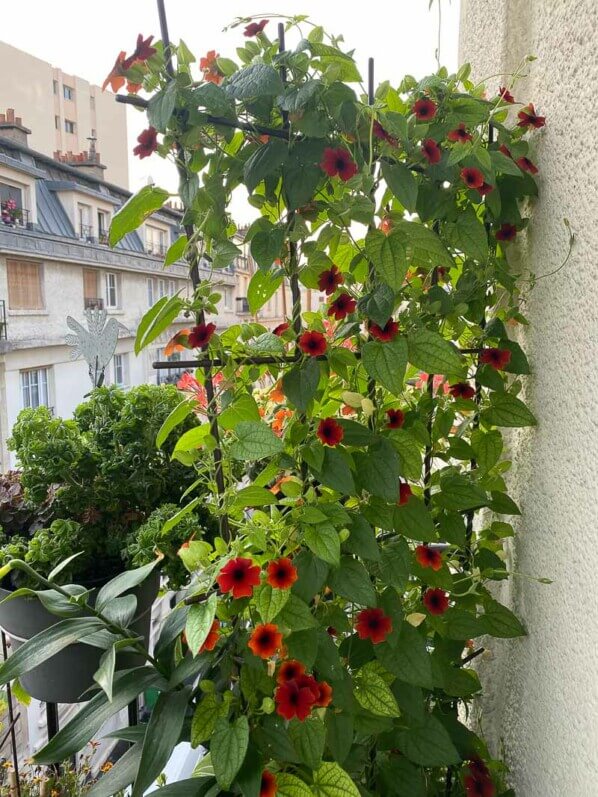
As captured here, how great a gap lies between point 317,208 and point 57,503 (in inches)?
26.2

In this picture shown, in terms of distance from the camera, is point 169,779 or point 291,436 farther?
point 169,779

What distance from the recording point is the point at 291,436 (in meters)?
0.78

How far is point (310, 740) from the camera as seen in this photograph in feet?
2.44

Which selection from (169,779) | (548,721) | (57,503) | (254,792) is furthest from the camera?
(169,779)

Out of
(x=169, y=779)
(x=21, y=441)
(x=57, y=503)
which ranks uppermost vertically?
(x=21, y=441)

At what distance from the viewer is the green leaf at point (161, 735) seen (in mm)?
687

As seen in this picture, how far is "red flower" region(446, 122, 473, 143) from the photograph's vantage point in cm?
76

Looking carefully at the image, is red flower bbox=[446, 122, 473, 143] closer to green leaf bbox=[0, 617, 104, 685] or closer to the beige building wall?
green leaf bbox=[0, 617, 104, 685]

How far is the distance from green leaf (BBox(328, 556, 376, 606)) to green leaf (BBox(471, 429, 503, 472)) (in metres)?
0.30

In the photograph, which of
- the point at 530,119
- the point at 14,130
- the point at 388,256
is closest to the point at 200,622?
the point at 388,256

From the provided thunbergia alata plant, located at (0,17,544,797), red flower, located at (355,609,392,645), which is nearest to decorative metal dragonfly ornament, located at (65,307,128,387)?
thunbergia alata plant, located at (0,17,544,797)

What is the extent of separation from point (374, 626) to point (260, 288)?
0.50 meters

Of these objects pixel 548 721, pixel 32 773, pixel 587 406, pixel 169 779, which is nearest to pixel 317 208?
pixel 587 406

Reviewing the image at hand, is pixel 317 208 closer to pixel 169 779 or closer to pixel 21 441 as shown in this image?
pixel 21 441
